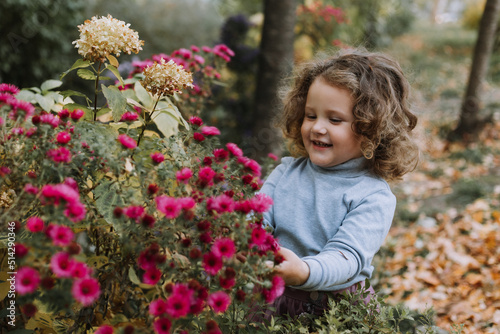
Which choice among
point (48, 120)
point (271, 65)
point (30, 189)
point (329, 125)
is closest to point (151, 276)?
point (30, 189)

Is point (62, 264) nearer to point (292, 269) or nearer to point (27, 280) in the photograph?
point (27, 280)

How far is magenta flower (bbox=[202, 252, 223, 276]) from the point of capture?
90 centimetres

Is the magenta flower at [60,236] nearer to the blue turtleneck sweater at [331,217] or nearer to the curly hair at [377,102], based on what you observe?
the blue turtleneck sweater at [331,217]

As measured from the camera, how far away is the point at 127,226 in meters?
0.94

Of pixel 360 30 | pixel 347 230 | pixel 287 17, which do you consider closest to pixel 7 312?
pixel 347 230

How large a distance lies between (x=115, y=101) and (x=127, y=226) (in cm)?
50

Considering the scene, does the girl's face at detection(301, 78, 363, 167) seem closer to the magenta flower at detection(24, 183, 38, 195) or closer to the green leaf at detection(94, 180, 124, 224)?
the green leaf at detection(94, 180, 124, 224)

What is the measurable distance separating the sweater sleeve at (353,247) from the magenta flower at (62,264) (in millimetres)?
645

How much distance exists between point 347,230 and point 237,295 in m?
0.51

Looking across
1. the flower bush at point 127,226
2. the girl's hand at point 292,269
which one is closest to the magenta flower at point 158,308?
the flower bush at point 127,226

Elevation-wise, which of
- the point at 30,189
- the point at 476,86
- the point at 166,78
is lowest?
the point at 476,86

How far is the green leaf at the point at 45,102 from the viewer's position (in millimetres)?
1537

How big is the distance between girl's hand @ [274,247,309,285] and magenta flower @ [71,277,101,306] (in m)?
0.49

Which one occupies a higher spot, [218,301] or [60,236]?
[60,236]
